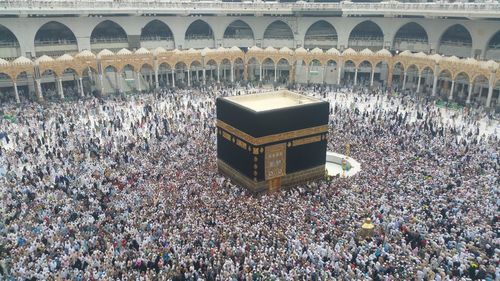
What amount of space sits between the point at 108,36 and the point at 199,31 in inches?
378

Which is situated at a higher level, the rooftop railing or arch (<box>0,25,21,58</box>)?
the rooftop railing

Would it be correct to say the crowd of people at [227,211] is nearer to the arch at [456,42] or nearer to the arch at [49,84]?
the arch at [49,84]

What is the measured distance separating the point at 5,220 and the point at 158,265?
20.9 feet

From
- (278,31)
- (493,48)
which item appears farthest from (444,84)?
(278,31)

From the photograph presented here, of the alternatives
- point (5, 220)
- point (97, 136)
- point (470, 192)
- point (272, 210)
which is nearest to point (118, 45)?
point (97, 136)

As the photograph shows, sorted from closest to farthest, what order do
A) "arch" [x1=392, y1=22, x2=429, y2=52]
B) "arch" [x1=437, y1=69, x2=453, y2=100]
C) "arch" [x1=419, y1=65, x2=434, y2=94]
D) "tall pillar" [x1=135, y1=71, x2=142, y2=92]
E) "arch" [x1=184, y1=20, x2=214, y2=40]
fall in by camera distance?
"arch" [x1=437, y1=69, x2=453, y2=100], "tall pillar" [x1=135, y1=71, x2=142, y2=92], "arch" [x1=419, y1=65, x2=434, y2=94], "arch" [x1=392, y1=22, x2=429, y2=52], "arch" [x1=184, y1=20, x2=214, y2=40]

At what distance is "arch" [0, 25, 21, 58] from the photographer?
3297 cm

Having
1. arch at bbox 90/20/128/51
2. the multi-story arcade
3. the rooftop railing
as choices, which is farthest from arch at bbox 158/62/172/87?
the rooftop railing

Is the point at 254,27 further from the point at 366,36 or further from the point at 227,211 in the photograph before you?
the point at 227,211

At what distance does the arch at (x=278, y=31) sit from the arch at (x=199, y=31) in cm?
605

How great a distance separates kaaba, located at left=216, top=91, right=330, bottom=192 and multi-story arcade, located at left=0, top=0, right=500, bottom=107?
1811 cm

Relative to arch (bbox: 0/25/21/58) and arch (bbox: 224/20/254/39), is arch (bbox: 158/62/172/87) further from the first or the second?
arch (bbox: 0/25/21/58)

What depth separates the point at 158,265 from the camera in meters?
11.9

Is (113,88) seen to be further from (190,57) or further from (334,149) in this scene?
(334,149)
